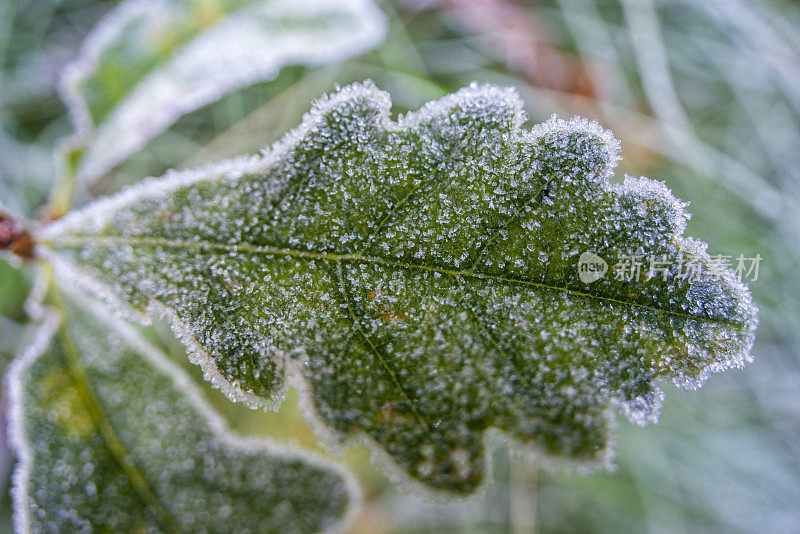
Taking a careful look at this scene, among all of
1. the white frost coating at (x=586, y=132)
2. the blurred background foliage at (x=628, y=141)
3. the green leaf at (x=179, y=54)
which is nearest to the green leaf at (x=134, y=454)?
the green leaf at (x=179, y=54)

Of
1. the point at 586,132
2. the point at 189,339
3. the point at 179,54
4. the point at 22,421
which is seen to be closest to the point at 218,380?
the point at 189,339

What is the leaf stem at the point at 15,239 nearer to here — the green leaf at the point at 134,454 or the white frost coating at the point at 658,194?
the green leaf at the point at 134,454

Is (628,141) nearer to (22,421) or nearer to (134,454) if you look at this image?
(134,454)

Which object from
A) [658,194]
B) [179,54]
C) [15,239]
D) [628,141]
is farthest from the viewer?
[628,141]

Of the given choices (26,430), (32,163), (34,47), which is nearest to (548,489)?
(26,430)

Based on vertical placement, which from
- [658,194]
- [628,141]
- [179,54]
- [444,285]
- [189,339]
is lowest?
[189,339]

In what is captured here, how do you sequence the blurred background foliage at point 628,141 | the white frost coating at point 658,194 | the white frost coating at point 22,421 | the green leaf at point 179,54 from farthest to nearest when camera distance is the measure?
the blurred background foliage at point 628,141 < the green leaf at point 179,54 < the white frost coating at point 22,421 < the white frost coating at point 658,194
